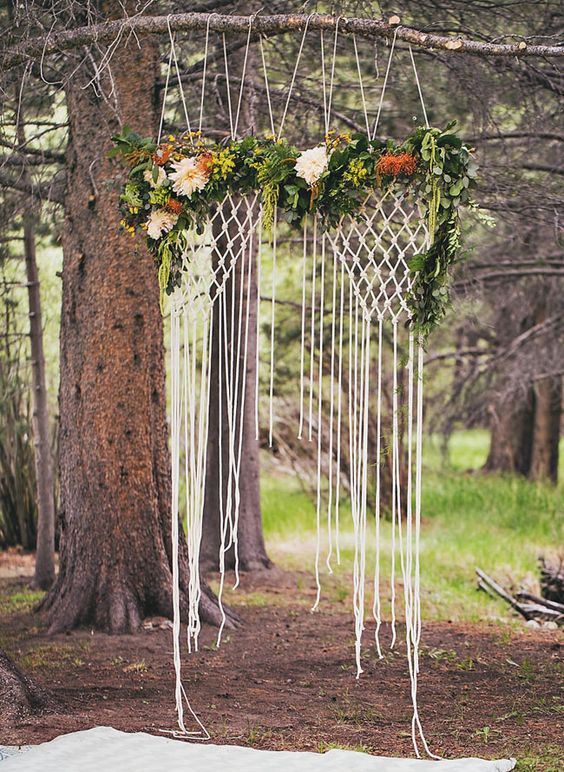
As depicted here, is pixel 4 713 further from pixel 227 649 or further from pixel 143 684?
pixel 227 649

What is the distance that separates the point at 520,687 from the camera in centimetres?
493

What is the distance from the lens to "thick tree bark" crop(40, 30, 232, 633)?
19.1 ft

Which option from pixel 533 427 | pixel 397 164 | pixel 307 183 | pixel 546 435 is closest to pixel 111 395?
pixel 307 183

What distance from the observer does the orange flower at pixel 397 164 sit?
367 centimetres

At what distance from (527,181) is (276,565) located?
3.73 meters

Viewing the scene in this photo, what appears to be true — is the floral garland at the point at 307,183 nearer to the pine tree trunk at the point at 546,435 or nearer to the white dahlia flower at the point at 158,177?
the white dahlia flower at the point at 158,177

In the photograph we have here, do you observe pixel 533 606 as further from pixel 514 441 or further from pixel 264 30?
pixel 514 441

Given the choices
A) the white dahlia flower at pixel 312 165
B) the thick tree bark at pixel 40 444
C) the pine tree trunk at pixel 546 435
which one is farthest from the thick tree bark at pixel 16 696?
the pine tree trunk at pixel 546 435

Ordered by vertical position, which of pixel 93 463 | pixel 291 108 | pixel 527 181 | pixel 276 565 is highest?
pixel 291 108

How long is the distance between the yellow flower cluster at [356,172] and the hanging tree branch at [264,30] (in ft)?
1.55

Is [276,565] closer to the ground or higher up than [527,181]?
closer to the ground

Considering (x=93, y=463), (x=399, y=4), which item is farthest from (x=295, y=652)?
(x=399, y=4)

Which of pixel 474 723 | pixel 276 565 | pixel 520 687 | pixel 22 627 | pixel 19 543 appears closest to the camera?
pixel 474 723

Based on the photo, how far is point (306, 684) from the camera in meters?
5.00
